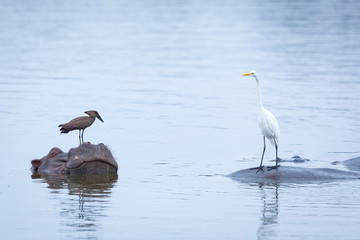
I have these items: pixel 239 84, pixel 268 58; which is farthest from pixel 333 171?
pixel 268 58

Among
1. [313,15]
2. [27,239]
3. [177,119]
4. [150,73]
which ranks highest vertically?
[313,15]

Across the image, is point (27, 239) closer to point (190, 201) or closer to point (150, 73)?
point (190, 201)

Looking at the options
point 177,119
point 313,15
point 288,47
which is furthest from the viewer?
point 313,15

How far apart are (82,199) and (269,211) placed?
3277 millimetres

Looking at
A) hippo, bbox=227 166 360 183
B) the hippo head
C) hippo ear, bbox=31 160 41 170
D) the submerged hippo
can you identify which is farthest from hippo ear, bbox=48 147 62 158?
hippo, bbox=227 166 360 183

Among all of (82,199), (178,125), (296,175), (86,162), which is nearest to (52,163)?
(86,162)

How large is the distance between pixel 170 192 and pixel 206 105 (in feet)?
38.5

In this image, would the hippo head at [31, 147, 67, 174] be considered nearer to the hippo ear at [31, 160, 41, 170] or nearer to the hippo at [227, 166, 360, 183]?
the hippo ear at [31, 160, 41, 170]

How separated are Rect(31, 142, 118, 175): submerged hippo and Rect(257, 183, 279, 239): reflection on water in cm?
312

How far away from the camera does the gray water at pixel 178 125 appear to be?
45.5 ft

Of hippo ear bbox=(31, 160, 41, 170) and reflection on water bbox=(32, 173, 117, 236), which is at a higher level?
hippo ear bbox=(31, 160, 41, 170)

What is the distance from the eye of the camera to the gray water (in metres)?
13.9

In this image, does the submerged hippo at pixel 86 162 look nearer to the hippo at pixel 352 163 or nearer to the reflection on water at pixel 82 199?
the reflection on water at pixel 82 199

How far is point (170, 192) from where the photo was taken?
52.0ft
